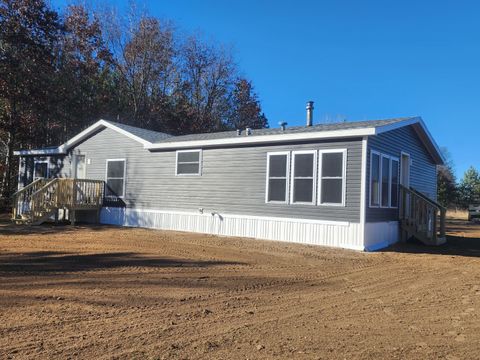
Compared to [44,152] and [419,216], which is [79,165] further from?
A: [419,216]

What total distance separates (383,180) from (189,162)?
239 inches

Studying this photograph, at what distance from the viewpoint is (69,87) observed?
25.7m

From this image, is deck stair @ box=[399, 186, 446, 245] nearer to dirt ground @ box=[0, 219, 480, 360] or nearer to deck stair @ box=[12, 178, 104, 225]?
dirt ground @ box=[0, 219, 480, 360]

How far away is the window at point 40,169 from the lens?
58.5 feet

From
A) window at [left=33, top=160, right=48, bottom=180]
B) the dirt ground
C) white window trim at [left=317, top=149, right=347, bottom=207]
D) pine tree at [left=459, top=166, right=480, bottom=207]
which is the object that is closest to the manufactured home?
white window trim at [left=317, top=149, right=347, bottom=207]

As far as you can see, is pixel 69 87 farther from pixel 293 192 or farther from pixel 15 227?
pixel 293 192

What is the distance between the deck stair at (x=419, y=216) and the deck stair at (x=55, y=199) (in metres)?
10.7

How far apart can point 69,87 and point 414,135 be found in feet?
66.5

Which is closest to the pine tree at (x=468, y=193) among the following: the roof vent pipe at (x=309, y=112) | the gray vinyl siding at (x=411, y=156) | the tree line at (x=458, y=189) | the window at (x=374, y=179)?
the tree line at (x=458, y=189)

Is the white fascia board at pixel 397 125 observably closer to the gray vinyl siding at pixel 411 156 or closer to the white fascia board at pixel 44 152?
the gray vinyl siding at pixel 411 156

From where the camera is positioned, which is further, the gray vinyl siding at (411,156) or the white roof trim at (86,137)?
the white roof trim at (86,137)

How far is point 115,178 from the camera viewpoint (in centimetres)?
1580

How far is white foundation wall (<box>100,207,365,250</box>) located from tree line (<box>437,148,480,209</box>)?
2868 centimetres

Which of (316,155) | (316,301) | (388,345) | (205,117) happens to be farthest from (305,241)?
(205,117)
